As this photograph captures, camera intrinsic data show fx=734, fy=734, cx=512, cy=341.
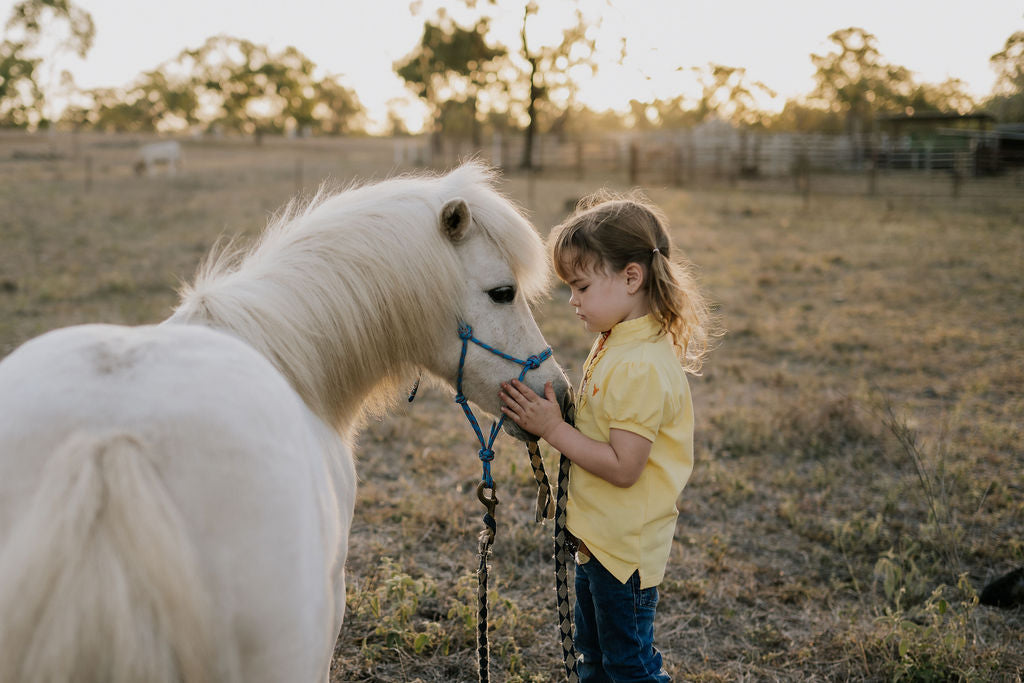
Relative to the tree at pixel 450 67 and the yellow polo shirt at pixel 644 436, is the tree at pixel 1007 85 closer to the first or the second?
the tree at pixel 450 67

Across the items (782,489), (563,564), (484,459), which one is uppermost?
(484,459)

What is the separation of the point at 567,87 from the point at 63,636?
2946 cm

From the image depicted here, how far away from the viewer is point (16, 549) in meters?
1.08

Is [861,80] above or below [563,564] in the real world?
above

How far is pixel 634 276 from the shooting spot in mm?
1951

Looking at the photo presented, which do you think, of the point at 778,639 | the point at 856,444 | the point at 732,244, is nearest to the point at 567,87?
the point at 732,244

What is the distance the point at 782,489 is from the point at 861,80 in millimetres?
50464

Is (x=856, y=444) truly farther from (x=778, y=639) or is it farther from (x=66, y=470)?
(x=66, y=470)

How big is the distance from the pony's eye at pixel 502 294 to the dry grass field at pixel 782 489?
46 cm

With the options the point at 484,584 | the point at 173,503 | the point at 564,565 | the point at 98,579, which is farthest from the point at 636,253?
the point at 98,579

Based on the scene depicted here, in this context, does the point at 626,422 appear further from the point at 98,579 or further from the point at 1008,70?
the point at 1008,70

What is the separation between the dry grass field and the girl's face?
0.67 meters

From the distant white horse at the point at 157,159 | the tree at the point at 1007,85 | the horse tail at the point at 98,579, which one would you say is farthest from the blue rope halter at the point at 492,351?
the tree at the point at 1007,85

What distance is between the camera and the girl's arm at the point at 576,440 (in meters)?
1.84
